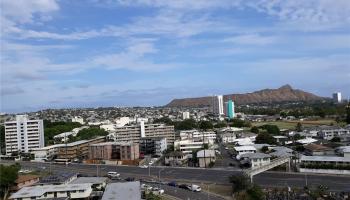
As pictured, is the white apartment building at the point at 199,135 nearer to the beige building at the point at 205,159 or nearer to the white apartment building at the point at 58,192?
the beige building at the point at 205,159

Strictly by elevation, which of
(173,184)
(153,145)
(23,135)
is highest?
(23,135)

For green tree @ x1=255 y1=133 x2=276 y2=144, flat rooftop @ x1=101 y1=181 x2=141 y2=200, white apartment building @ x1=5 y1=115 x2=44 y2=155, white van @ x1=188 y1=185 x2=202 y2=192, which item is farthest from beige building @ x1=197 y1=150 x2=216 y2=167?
white apartment building @ x1=5 y1=115 x2=44 y2=155

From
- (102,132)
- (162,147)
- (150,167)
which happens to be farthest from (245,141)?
(102,132)

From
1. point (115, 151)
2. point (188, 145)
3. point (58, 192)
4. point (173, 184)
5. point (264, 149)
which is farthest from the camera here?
point (188, 145)

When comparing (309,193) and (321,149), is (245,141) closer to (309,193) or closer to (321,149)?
(321,149)

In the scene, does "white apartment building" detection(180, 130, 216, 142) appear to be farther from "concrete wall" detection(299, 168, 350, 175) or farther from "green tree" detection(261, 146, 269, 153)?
"concrete wall" detection(299, 168, 350, 175)

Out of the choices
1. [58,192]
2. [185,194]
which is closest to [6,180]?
[58,192]

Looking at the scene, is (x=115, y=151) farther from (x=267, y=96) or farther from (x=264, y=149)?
(x=267, y=96)

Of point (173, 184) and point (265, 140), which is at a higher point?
point (265, 140)
